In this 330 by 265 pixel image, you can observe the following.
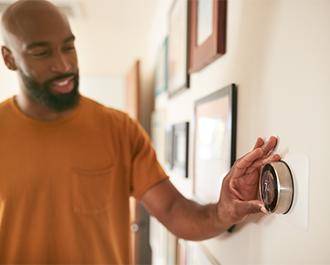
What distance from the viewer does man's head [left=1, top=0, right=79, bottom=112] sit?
491 millimetres

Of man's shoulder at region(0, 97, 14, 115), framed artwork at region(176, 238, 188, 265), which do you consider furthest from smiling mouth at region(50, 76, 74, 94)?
framed artwork at region(176, 238, 188, 265)

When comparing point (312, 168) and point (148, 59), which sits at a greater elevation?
point (148, 59)

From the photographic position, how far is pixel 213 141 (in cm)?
68

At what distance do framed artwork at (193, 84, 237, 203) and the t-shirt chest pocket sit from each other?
0.27 meters

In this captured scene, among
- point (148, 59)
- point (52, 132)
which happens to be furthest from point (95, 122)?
point (148, 59)

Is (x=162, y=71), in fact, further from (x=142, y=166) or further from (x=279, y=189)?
(x=279, y=189)

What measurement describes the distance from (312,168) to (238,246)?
304 mm

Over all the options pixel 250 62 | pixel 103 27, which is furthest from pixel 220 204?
pixel 103 27

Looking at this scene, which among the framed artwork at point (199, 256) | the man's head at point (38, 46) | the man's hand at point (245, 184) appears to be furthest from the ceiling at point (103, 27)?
the framed artwork at point (199, 256)

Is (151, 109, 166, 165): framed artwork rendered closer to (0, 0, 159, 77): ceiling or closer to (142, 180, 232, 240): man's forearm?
(0, 0, 159, 77): ceiling

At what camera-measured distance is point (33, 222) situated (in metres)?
0.69

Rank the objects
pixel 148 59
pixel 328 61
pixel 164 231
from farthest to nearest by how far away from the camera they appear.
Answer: pixel 148 59 → pixel 164 231 → pixel 328 61

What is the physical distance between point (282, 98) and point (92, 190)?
0.56 m

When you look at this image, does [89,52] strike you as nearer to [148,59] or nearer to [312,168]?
[312,168]
